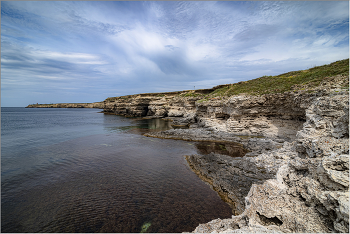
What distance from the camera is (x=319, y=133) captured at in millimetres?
9828

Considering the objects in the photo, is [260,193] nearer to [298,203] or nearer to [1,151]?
[298,203]

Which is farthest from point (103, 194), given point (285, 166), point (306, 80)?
A: point (306, 80)

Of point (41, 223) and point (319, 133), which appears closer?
point (41, 223)

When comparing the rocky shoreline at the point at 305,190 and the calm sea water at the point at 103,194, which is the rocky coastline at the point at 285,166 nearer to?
the rocky shoreline at the point at 305,190

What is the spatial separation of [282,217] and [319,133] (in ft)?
24.7

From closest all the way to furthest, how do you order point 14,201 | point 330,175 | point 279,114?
point 330,175
point 14,201
point 279,114

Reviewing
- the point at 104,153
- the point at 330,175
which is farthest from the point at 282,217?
the point at 104,153

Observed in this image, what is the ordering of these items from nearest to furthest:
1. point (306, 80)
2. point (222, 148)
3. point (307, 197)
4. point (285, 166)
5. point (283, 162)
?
point (307, 197) → point (285, 166) → point (283, 162) → point (222, 148) → point (306, 80)

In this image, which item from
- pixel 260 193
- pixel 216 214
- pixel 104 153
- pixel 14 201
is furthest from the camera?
pixel 104 153

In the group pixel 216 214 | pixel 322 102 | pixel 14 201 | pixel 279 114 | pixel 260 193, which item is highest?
pixel 322 102

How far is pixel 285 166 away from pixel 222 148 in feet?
46.6

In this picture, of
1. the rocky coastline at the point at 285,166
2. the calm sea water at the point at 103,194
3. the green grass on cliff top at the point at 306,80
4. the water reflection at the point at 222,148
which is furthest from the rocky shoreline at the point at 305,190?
the green grass on cliff top at the point at 306,80

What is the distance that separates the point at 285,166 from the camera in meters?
7.87

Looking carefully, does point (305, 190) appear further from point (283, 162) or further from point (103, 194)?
point (103, 194)
